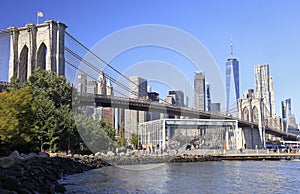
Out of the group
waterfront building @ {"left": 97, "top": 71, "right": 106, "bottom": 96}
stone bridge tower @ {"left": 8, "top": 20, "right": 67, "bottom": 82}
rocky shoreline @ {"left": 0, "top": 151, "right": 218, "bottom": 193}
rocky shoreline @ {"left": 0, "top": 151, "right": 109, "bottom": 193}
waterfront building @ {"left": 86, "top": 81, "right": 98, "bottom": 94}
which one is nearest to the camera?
rocky shoreline @ {"left": 0, "top": 151, "right": 109, "bottom": 193}

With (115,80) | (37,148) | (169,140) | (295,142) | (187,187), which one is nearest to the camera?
(187,187)

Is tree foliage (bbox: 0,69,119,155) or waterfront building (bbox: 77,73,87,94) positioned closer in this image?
tree foliage (bbox: 0,69,119,155)

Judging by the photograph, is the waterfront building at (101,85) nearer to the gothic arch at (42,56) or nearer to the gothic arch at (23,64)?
the gothic arch at (42,56)

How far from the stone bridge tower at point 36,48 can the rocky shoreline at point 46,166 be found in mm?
19206

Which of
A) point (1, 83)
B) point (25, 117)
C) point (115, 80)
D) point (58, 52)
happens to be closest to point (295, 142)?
point (115, 80)

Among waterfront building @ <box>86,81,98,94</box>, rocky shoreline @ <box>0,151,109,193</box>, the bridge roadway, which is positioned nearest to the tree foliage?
rocky shoreline @ <box>0,151,109,193</box>

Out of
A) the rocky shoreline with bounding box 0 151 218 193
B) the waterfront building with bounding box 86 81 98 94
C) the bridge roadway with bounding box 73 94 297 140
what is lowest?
the rocky shoreline with bounding box 0 151 218 193

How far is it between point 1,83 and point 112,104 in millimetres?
15953

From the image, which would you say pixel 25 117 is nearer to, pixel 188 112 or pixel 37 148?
pixel 37 148

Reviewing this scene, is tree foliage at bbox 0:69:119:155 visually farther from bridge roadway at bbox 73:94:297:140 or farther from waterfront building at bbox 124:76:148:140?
waterfront building at bbox 124:76:148:140

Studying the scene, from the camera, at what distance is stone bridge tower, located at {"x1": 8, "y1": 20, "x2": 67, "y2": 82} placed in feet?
185

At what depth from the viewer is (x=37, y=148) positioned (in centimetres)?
3728

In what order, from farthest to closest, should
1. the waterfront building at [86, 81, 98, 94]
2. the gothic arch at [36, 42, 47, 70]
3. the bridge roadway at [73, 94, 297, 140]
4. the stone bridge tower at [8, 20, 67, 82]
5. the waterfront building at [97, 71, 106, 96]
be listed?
the waterfront building at [97, 71, 106, 96]
the waterfront building at [86, 81, 98, 94]
the gothic arch at [36, 42, 47, 70]
the stone bridge tower at [8, 20, 67, 82]
the bridge roadway at [73, 94, 297, 140]

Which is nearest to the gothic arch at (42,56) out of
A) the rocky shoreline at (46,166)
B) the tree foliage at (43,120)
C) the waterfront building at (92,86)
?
the waterfront building at (92,86)
